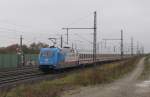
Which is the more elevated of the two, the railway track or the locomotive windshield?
the locomotive windshield

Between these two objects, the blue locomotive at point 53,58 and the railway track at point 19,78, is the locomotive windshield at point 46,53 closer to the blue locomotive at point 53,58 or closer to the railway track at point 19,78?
the blue locomotive at point 53,58

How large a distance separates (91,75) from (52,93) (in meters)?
9.29

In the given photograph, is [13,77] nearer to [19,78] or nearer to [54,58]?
[19,78]

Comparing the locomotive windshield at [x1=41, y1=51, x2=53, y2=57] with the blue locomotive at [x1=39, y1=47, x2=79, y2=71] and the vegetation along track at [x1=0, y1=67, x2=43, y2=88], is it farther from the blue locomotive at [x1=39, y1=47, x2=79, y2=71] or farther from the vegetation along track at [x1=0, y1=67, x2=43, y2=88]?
the vegetation along track at [x1=0, y1=67, x2=43, y2=88]

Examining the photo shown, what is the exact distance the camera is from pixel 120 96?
16.5 meters

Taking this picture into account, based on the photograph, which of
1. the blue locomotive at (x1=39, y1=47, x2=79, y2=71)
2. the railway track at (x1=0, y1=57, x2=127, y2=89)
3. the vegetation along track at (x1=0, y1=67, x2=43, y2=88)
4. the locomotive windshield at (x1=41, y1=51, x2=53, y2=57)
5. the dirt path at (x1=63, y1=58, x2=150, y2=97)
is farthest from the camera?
the locomotive windshield at (x1=41, y1=51, x2=53, y2=57)

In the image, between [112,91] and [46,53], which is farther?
[46,53]

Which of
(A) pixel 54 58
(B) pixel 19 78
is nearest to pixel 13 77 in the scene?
(B) pixel 19 78

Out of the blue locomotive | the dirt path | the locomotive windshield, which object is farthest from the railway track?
the dirt path

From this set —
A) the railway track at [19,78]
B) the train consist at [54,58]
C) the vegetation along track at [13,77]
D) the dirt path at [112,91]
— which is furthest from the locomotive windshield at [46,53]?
the dirt path at [112,91]

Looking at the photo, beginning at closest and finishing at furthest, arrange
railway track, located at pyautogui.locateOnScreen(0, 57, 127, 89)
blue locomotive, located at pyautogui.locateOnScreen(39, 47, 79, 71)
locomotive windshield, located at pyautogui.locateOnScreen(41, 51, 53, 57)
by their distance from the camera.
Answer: railway track, located at pyautogui.locateOnScreen(0, 57, 127, 89), blue locomotive, located at pyautogui.locateOnScreen(39, 47, 79, 71), locomotive windshield, located at pyautogui.locateOnScreen(41, 51, 53, 57)

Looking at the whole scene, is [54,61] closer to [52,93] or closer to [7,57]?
[7,57]

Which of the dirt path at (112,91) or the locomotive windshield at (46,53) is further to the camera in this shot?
the locomotive windshield at (46,53)

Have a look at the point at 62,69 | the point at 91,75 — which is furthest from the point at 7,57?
the point at 91,75
